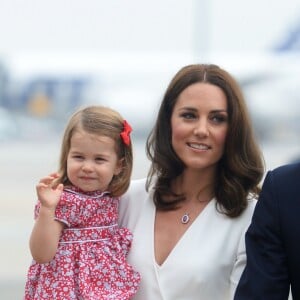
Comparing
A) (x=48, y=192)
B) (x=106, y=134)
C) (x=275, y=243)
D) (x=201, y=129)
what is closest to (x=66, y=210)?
(x=48, y=192)

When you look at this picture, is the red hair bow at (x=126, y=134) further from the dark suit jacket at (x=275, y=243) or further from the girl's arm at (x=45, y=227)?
the dark suit jacket at (x=275, y=243)

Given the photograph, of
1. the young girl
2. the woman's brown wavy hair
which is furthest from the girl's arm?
the woman's brown wavy hair

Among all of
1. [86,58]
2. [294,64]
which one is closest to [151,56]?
[86,58]

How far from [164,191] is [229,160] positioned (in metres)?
0.26

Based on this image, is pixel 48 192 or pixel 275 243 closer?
pixel 275 243

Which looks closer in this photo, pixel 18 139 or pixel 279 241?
pixel 279 241

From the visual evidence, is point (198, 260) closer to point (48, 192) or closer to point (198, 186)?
point (198, 186)

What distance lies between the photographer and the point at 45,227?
9.77ft

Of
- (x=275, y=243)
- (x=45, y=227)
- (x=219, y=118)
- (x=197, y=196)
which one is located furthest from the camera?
(x=197, y=196)

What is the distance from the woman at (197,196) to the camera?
3.01m

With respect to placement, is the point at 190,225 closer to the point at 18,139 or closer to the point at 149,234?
the point at 149,234

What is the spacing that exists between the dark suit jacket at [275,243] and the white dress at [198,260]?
0.32 metres

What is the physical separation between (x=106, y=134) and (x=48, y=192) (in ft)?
0.98

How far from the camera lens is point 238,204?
3.10 m
